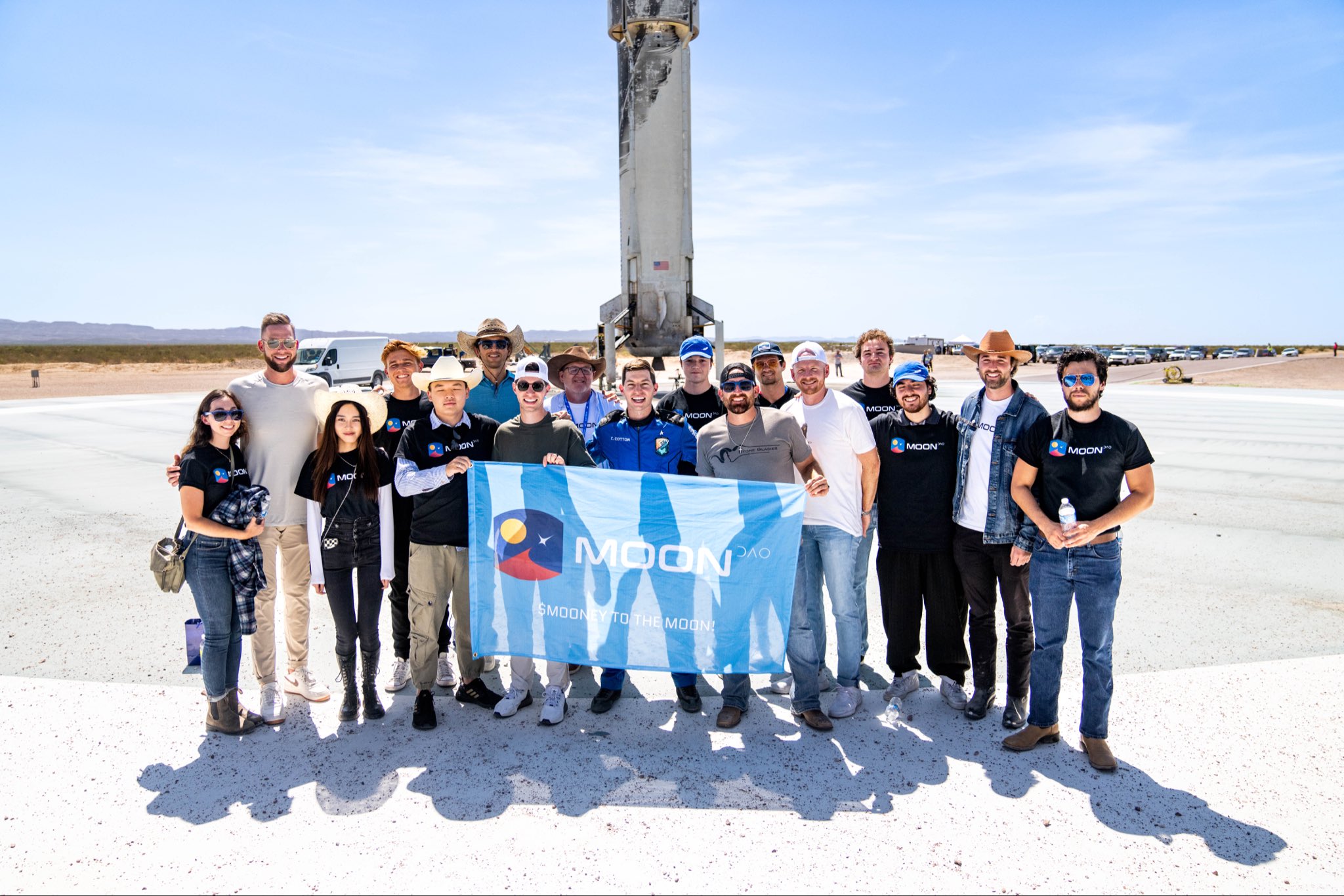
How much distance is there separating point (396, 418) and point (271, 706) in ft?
6.43

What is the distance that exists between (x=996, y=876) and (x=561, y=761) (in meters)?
2.16

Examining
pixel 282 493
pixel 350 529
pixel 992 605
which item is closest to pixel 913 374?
pixel 992 605

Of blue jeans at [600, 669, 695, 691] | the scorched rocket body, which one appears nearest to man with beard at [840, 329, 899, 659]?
blue jeans at [600, 669, 695, 691]

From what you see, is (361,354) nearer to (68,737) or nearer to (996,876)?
(68,737)

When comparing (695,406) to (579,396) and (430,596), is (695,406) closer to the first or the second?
(579,396)

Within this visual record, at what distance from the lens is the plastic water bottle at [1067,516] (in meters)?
4.06

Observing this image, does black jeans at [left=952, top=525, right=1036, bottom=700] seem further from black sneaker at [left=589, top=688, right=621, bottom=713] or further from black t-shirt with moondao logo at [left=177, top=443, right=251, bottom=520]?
black t-shirt with moondao logo at [left=177, top=443, right=251, bottom=520]

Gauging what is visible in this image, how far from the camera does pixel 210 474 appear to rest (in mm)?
4340

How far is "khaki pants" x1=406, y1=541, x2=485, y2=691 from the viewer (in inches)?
181

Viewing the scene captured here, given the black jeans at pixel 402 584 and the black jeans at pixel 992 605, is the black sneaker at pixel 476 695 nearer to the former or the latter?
the black jeans at pixel 402 584

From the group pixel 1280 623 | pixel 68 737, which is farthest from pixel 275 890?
pixel 1280 623

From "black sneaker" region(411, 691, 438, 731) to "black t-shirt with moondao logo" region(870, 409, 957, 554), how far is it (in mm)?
3000

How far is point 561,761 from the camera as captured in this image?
13.4 ft

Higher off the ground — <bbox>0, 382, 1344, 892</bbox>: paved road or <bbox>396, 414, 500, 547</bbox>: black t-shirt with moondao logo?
<bbox>396, 414, 500, 547</bbox>: black t-shirt with moondao logo
